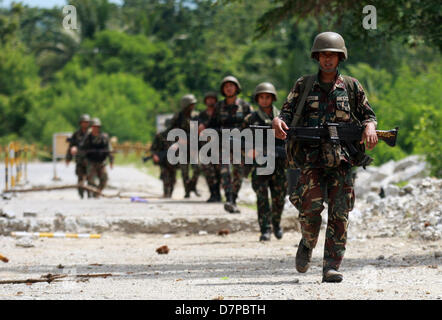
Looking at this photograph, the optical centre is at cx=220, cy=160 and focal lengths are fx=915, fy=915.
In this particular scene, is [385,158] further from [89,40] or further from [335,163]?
[89,40]

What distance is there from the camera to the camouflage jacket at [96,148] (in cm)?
1884

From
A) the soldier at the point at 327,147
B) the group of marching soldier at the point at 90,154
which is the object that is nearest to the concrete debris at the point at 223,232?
the soldier at the point at 327,147

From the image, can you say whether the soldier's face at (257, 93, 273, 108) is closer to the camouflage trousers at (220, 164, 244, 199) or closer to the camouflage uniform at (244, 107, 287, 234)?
the camouflage uniform at (244, 107, 287, 234)

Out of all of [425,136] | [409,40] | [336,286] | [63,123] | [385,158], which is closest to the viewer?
[336,286]

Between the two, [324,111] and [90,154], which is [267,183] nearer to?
[324,111]

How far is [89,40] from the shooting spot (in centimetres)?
5981

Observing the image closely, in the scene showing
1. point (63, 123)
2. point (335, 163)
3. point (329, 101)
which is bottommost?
point (63, 123)

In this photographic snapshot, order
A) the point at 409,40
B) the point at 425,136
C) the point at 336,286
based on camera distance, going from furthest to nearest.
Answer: the point at 425,136 → the point at 409,40 → the point at 336,286

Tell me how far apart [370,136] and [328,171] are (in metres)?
0.45

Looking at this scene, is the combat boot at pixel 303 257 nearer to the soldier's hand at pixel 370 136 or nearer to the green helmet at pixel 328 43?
the soldier's hand at pixel 370 136

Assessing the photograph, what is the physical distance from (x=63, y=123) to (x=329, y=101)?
144 ft

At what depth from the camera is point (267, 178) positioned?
34.6 feet

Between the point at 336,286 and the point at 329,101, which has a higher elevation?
the point at 329,101

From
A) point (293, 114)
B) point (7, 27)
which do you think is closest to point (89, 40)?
point (7, 27)
